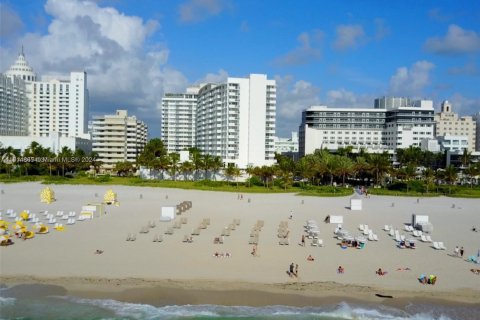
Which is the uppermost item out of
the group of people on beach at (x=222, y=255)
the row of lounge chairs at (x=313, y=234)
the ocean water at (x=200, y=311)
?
the row of lounge chairs at (x=313, y=234)

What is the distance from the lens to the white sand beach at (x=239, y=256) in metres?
24.4

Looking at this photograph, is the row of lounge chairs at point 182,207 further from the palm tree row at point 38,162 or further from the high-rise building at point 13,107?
the high-rise building at point 13,107

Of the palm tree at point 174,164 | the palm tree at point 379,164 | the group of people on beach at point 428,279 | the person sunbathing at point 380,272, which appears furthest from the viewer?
the palm tree at point 174,164

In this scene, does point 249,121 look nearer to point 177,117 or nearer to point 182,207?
point 177,117

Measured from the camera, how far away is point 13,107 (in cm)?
14375

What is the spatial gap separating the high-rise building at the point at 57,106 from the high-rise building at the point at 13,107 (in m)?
3.11

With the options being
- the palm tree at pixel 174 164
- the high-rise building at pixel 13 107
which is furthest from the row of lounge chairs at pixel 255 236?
the high-rise building at pixel 13 107

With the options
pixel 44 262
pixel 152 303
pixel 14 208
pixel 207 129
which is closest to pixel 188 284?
pixel 152 303

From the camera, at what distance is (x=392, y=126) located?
135 m

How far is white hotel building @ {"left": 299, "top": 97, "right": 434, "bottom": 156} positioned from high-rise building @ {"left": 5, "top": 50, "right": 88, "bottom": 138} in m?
76.9

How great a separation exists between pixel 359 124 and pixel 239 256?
118238mm

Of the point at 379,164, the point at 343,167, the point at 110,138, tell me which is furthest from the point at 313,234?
the point at 110,138

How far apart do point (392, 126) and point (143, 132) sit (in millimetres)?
80497

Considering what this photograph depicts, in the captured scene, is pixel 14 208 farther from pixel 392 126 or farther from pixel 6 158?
pixel 392 126
